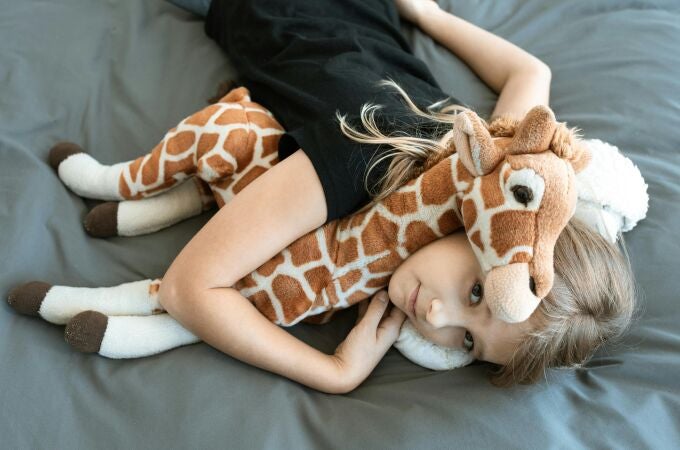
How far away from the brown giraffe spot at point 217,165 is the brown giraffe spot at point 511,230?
47 cm

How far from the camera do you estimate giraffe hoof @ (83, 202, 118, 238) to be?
102 cm

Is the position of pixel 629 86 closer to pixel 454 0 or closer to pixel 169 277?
pixel 454 0

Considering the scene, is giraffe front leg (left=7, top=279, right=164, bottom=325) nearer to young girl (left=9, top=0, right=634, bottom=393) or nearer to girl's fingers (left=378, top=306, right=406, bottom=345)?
young girl (left=9, top=0, right=634, bottom=393)

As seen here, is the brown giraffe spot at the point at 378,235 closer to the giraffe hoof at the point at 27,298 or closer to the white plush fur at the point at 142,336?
the white plush fur at the point at 142,336

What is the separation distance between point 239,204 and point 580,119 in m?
0.73

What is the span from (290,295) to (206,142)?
0.31 m

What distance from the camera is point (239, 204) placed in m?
0.84

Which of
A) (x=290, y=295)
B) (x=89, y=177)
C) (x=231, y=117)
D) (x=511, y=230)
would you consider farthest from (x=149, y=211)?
(x=511, y=230)

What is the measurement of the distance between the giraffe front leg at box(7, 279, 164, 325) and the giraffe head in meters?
0.55

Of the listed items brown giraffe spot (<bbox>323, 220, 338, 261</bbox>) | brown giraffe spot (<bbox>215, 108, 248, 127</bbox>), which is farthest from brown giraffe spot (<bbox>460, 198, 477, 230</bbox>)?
brown giraffe spot (<bbox>215, 108, 248, 127</bbox>)

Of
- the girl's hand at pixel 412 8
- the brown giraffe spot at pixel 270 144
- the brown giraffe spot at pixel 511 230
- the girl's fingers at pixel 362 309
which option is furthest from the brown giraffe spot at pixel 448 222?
the girl's hand at pixel 412 8

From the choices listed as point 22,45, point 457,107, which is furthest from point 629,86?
point 22,45

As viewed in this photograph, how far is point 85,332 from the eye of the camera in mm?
837

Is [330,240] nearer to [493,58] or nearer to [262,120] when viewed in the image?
[262,120]
